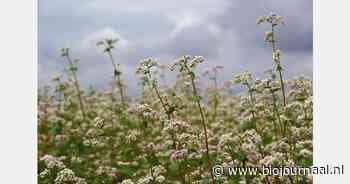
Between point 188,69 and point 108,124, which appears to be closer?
point 188,69

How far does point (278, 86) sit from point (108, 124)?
558 cm

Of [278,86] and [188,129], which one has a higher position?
[278,86]

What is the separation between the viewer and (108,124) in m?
12.0

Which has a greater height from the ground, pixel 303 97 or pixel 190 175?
pixel 303 97

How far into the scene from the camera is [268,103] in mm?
8234
